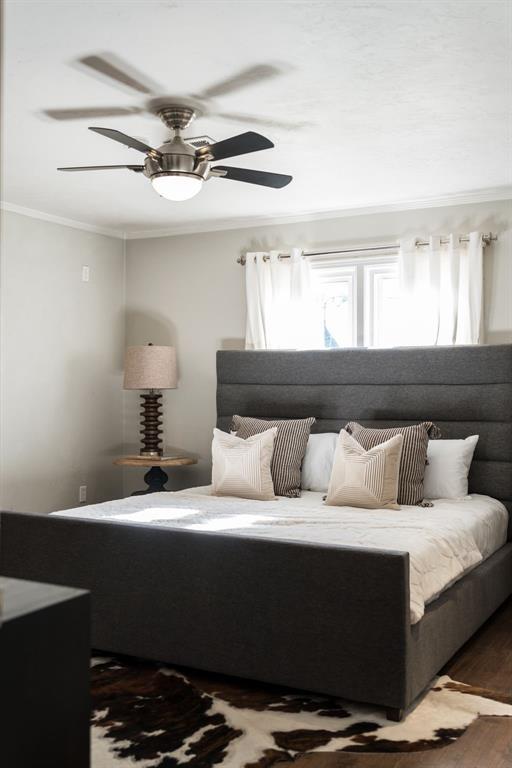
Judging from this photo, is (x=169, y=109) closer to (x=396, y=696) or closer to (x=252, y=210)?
(x=252, y=210)

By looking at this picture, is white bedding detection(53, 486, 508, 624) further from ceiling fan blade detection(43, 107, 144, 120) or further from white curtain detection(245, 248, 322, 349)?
ceiling fan blade detection(43, 107, 144, 120)

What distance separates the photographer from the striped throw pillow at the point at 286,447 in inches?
193

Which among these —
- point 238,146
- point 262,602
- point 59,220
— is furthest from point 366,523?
point 59,220

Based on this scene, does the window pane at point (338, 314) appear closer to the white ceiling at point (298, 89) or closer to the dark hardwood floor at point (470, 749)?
the white ceiling at point (298, 89)

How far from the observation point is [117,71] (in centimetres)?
313

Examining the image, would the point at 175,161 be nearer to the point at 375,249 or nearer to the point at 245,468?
the point at 245,468

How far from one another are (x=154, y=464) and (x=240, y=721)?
3023 millimetres

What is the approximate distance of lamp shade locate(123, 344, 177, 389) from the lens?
581 centimetres

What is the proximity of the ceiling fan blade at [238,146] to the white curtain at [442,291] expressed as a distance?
2202 mm

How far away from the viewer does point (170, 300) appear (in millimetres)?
6355

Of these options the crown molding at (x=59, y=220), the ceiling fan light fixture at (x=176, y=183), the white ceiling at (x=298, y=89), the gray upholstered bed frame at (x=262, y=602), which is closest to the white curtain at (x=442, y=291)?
the white ceiling at (x=298, y=89)

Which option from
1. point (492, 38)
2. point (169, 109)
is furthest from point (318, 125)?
point (492, 38)

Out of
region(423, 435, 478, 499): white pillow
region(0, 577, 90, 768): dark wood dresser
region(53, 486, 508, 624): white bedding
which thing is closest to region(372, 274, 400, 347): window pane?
region(423, 435, 478, 499): white pillow

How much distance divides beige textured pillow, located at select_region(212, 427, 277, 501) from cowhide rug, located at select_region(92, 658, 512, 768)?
155 centimetres
